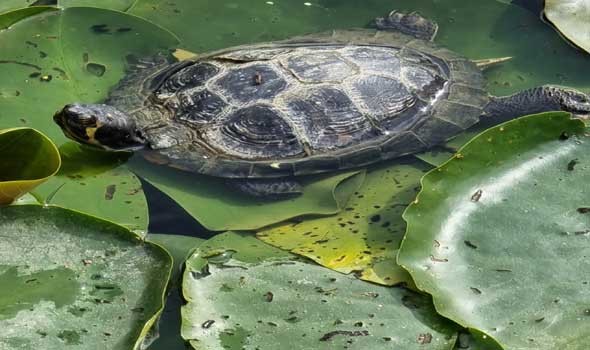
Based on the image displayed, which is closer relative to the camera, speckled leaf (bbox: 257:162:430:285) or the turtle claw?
speckled leaf (bbox: 257:162:430:285)

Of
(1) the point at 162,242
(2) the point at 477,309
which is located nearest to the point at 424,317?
(2) the point at 477,309

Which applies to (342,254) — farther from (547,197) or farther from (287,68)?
(287,68)

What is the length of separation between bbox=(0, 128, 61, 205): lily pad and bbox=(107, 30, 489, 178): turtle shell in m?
0.85

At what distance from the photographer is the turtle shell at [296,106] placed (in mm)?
3977

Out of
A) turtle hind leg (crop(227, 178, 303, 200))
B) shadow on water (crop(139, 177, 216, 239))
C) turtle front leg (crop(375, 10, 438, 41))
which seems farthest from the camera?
turtle front leg (crop(375, 10, 438, 41))

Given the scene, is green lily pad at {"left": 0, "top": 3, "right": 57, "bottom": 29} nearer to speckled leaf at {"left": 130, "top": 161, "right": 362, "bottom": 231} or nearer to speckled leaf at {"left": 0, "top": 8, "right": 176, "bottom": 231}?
speckled leaf at {"left": 0, "top": 8, "right": 176, "bottom": 231}

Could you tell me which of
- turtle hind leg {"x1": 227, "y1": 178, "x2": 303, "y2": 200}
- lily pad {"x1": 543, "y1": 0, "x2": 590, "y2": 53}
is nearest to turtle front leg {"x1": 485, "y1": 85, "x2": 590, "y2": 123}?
lily pad {"x1": 543, "y1": 0, "x2": 590, "y2": 53}

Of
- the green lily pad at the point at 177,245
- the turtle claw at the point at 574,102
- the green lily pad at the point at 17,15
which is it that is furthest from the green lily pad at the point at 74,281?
the turtle claw at the point at 574,102

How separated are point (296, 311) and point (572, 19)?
2.43 m

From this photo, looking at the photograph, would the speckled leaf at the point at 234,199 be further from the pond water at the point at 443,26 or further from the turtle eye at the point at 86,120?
the pond water at the point at 443,26

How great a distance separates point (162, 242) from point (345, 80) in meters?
1.29

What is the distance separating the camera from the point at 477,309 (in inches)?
109

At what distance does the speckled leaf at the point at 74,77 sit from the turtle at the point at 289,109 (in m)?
0.10

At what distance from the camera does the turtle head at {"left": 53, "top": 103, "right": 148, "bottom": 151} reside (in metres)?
3.84
